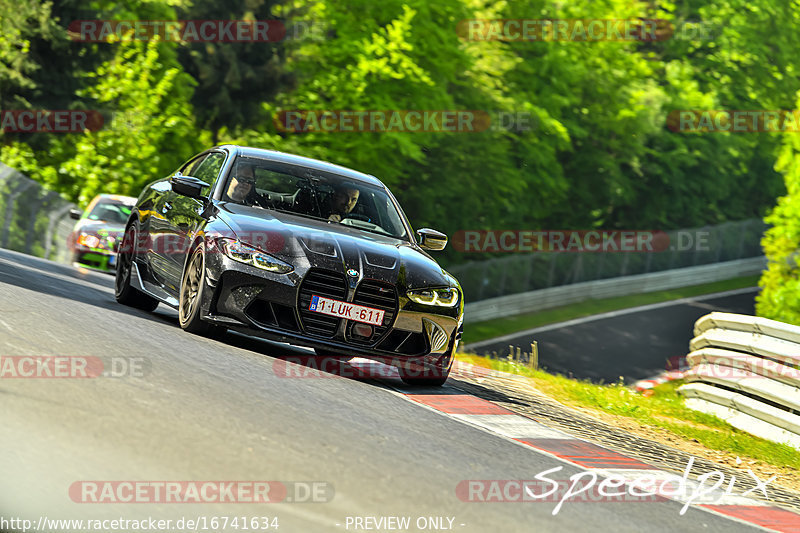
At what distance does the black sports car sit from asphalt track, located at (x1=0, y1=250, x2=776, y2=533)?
1.37 feet

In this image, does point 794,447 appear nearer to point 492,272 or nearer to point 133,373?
point 133,373

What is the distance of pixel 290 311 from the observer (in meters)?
8.78

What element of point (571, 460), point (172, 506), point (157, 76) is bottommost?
point (571, 460)

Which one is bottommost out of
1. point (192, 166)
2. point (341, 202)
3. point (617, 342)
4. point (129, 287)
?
point (617, 342)

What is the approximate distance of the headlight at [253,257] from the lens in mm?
8773

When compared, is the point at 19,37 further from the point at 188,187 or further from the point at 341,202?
the point at 341,202

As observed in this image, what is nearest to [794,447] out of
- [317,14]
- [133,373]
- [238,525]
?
[133,373]

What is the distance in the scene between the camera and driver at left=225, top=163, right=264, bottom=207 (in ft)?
32.8

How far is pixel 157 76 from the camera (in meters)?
37.4

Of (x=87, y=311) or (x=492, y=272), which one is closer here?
(x=87, y=311)

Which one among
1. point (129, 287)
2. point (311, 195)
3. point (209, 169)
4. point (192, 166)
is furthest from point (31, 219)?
point (311, 195)

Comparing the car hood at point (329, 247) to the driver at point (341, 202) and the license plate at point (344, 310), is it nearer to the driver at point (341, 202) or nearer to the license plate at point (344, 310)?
the license plate at point (344, 310)

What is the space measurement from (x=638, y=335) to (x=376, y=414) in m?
32.8

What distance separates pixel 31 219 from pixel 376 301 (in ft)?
58.0
